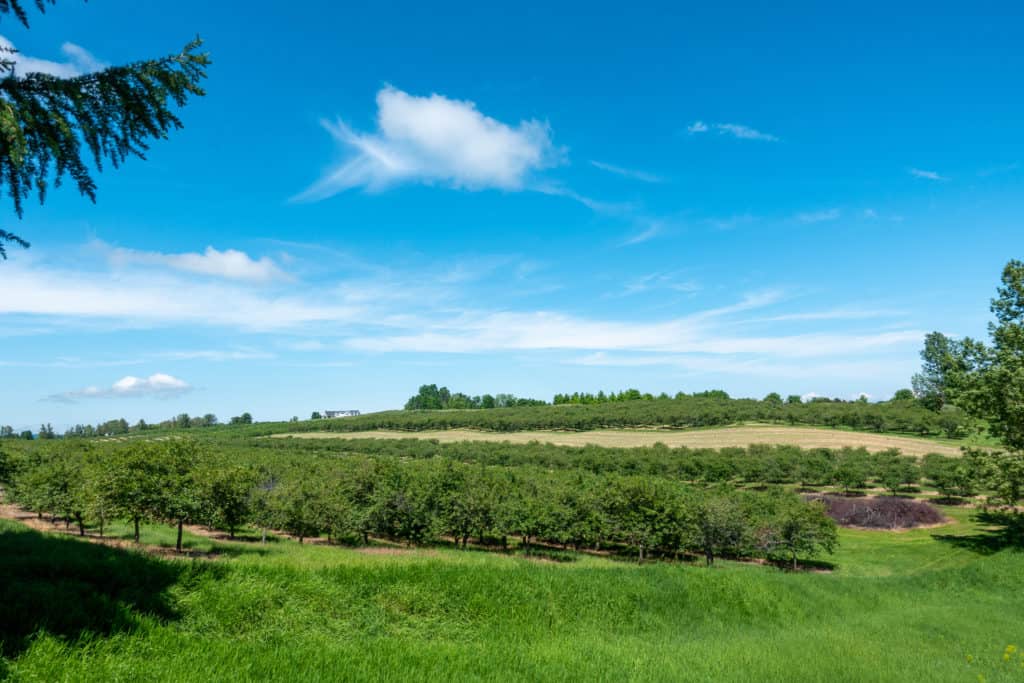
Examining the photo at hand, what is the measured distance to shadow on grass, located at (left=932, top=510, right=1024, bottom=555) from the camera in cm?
3969

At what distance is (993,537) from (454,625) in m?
54.6

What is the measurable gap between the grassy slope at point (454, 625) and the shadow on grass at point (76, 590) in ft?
0.13

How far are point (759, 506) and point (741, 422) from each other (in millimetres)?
103593

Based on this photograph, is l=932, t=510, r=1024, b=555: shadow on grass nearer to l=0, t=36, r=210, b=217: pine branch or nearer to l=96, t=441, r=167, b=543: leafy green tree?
l=0, t=36, r=210, b=217: pine branch

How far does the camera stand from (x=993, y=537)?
147ft

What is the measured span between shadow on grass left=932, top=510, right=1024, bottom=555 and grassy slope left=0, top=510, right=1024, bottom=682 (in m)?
25.1

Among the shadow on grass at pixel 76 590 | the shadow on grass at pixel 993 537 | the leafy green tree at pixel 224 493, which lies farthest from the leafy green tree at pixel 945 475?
the shadow on grass at pixel 76 590

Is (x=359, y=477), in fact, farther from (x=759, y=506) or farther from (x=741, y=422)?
(x=741, y=422)

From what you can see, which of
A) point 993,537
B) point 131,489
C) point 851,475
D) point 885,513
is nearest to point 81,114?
point 131,489

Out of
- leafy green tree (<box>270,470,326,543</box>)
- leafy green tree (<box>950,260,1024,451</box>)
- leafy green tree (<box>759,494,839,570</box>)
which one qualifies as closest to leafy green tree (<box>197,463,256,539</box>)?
leafy green tree (<box>270,470,326,543</box>)

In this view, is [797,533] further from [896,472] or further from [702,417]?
[702,417]

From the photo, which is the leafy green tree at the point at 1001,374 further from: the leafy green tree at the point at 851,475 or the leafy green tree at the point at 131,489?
the leafy green tree at the point at 131,489

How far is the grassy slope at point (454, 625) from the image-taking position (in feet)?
29.1

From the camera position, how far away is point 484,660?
1017 centimetres
